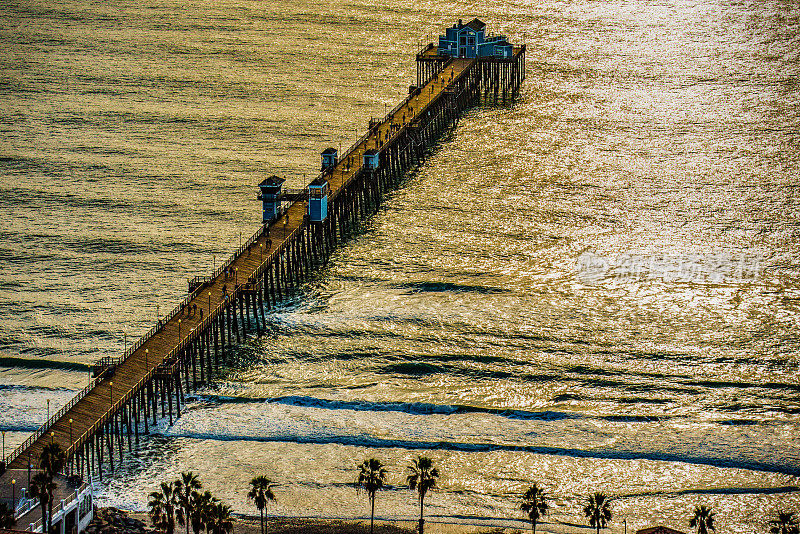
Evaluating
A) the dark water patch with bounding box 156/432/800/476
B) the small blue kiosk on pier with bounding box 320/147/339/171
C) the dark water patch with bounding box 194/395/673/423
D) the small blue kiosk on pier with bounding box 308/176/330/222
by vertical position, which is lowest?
the dark water patch with bounding box 156/432/800/476

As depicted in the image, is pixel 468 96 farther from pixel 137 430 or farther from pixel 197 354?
pixel 137 430

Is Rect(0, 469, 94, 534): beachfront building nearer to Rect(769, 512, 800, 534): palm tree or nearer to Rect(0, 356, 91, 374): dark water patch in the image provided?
Rect(0, 356, 91, 374): dark water patch

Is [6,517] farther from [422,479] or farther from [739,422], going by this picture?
[739,422]

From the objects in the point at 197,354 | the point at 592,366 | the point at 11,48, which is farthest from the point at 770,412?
the point at 11,48

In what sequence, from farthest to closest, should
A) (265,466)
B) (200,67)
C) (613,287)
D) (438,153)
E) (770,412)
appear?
(200,67) < (438,153) < (613,287) < (770,412) < (265,466)

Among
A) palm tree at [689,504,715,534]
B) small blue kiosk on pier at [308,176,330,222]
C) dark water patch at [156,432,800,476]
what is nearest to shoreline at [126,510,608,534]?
palm tree at [689,504,715,534]

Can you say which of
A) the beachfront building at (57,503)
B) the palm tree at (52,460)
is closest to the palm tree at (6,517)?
the beachfront building at (57,503)
